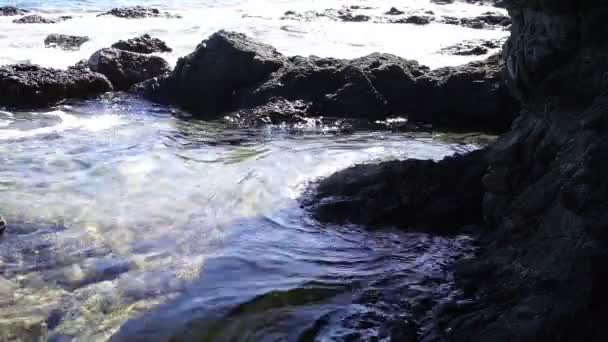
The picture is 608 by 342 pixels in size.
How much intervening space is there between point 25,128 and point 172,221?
4.13 meters

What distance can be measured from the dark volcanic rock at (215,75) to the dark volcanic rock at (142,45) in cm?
200

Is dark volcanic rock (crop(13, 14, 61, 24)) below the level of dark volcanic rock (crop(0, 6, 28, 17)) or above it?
below

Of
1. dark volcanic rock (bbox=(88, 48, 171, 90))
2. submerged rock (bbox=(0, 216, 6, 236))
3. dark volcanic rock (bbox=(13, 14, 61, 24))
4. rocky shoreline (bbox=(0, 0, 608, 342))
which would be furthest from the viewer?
dark volcanic rock (bbox=(13, 14, 61, 24))

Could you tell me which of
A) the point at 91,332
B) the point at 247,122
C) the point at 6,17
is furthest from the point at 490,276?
the point at 6,17

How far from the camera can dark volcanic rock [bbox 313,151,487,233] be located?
5809mm

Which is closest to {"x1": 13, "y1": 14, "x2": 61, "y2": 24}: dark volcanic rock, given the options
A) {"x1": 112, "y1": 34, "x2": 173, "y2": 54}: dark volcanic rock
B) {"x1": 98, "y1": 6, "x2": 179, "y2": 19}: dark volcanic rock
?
{"x1": 98, "y1": 6, "x2": 179, "y2": 19}: dark volcanic rock

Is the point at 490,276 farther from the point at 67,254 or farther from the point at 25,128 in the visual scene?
the point at 25,128

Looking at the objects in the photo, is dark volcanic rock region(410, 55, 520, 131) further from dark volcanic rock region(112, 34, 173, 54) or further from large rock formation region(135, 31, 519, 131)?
dark volcanic rock region(112, 34, 173, 54)

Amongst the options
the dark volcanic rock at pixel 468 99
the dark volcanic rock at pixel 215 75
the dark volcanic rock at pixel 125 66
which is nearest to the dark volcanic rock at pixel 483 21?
the dark volcanic rock at pixel 468 99

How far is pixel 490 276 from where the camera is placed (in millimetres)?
4137

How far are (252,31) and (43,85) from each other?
27.8 ft

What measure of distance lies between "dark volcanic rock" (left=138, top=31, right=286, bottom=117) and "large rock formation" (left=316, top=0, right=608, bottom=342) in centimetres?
444

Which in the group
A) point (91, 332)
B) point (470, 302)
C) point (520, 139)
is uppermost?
point (520, 139)

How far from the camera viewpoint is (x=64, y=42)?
15.0 m
